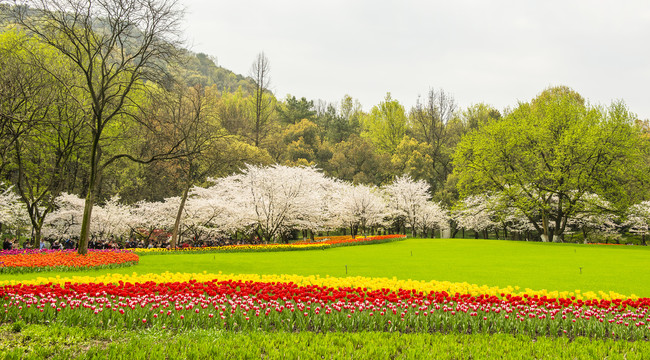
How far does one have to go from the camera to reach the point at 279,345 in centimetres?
485

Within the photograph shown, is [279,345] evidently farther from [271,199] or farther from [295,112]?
[295,112]

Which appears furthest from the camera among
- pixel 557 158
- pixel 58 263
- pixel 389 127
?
pixel 389 127

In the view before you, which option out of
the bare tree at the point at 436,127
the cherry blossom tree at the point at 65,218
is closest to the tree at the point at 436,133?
the bare tree at the point at 436,127

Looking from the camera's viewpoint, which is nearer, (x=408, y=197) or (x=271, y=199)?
(x=271, y=199)

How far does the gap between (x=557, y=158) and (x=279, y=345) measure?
110 ft

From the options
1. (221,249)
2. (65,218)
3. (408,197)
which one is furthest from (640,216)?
(65,218)

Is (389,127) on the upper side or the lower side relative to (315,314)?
upper

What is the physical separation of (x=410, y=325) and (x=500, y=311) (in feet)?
5.46

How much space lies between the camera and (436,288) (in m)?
8.91

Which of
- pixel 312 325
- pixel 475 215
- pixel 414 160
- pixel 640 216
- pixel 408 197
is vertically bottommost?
pixel 312 325

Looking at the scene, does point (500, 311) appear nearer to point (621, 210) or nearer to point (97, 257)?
point (97, 257)

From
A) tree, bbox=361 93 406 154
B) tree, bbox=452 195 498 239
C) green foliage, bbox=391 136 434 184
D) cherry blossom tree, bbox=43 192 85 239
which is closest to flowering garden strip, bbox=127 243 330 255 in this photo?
cherry blossom tree, bbox=43 192 85 239

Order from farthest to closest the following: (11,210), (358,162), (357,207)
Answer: (358,162)
(357,207)
(11,210)

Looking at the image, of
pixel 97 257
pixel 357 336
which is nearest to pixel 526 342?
pixel 357 336
